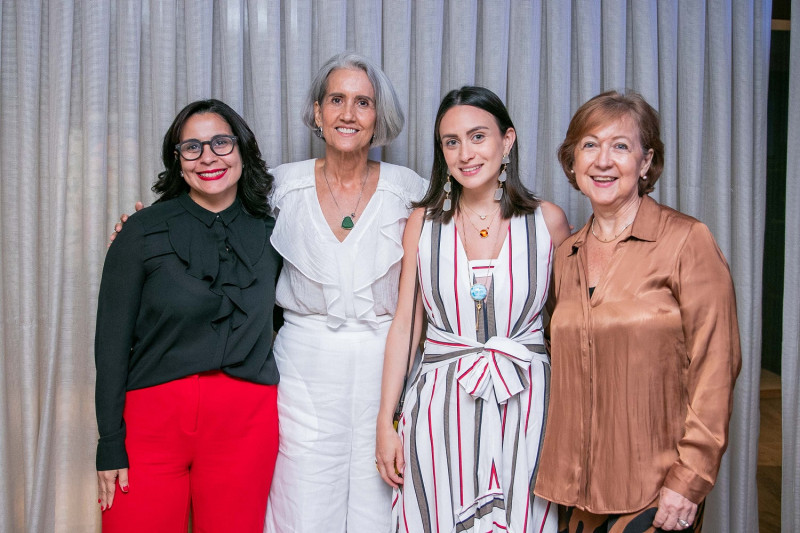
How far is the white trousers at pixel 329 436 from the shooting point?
2.04 metres

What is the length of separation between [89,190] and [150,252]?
71 centimetres

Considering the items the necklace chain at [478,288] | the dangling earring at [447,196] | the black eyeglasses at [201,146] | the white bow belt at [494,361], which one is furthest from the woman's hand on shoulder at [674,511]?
the black eyeglasses at [201,146]

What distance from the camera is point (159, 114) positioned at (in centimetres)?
237

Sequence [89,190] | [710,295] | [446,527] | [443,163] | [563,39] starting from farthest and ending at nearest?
1. [563,39]
2. [89,190]
3. [443,163]
4. [446,527]
5. [710,295]

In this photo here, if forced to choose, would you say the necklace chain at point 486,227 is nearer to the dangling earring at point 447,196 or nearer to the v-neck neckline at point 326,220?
the dangling earring at point 447,196

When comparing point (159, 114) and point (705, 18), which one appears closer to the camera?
point (159, 114)

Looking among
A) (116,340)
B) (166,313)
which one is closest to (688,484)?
(166,313)

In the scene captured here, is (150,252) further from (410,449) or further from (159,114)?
(410,449)

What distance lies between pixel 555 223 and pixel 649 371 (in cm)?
58

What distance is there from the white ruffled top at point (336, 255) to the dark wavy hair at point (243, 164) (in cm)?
9

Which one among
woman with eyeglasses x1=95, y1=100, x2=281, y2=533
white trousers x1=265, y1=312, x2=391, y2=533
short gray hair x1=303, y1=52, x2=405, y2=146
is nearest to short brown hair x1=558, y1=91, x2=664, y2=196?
short gray hair x1=303, y1=52, x2=405, y2=146

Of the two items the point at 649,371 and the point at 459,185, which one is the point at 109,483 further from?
the point at 649,371

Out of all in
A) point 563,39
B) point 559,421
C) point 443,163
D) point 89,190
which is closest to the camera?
point 559,421

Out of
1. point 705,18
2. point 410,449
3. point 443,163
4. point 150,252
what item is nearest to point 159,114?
point 150,252
